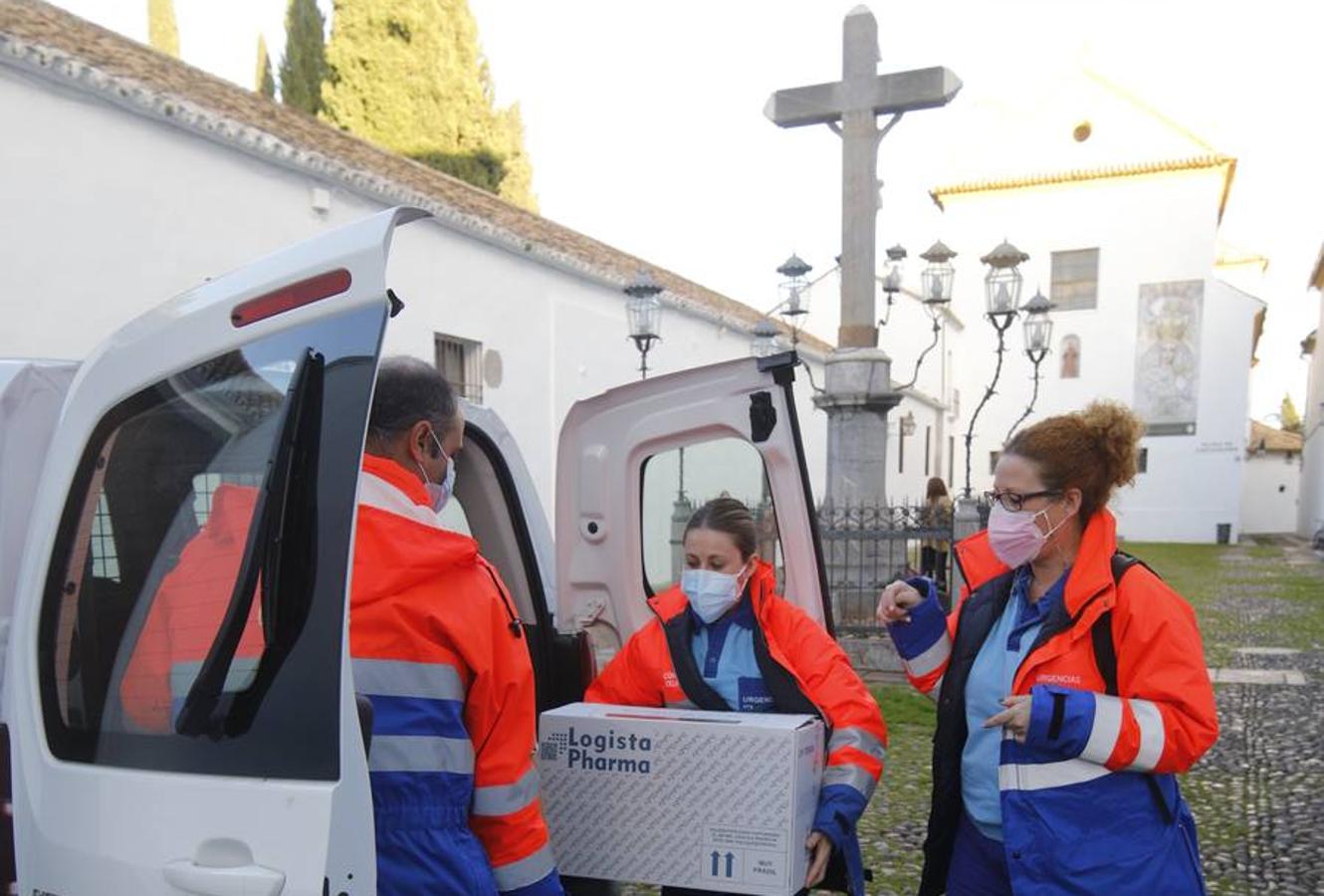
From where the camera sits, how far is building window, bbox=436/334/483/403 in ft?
35.8

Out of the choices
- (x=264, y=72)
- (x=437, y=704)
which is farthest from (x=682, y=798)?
(x=264, y=72)

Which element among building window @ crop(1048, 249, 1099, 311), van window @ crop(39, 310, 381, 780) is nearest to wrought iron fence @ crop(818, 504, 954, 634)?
van window @ crop(39, 310, 381, 780)

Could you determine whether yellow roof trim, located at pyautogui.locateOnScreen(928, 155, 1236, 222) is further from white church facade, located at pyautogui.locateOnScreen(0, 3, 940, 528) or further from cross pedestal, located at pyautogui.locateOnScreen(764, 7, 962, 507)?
cross pedestal, located at pyautogui.locateOnScreen(764, 7, 962, 507)

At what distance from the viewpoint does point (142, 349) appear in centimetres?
153

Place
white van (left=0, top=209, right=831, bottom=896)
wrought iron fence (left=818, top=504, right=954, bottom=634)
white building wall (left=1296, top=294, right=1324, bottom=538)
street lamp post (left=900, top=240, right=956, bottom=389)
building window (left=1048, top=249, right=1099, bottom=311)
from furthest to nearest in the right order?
white building wall (left=1296, top=294, right=1324, bottom=538)
building window (left=1048, top=249, right=1099, bottom=311)
street lamp post (left=900, top=240, right=956, bottom=389)
wrought iron fence (left=818, top=504, right=954, bottom=634)
white van (left=0, top=209, right=831, bottom=896)

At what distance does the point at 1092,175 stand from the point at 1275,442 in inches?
690

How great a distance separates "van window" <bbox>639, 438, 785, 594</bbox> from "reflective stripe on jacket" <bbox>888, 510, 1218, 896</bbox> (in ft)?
3.28

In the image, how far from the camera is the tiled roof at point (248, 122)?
670cm

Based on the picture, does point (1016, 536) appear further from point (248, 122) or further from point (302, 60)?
point (302, 60)

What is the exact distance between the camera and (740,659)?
249 cm

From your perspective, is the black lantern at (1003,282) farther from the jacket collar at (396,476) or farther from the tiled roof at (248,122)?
the jacket collar at (396,476)

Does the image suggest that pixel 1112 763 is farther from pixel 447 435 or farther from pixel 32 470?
pixel 32 470

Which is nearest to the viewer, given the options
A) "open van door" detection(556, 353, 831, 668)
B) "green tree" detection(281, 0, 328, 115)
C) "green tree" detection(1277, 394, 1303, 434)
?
"open van door" detection(556, 353, 831, 668)

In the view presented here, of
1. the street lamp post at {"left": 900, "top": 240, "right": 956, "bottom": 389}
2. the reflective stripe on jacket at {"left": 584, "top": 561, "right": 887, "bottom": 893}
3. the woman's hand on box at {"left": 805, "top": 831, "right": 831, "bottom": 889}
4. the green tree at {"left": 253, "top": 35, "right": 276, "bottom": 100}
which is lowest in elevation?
the woman's hand on box at {"left": 805, "top": 831, "right": 831, "bottom": 889}
